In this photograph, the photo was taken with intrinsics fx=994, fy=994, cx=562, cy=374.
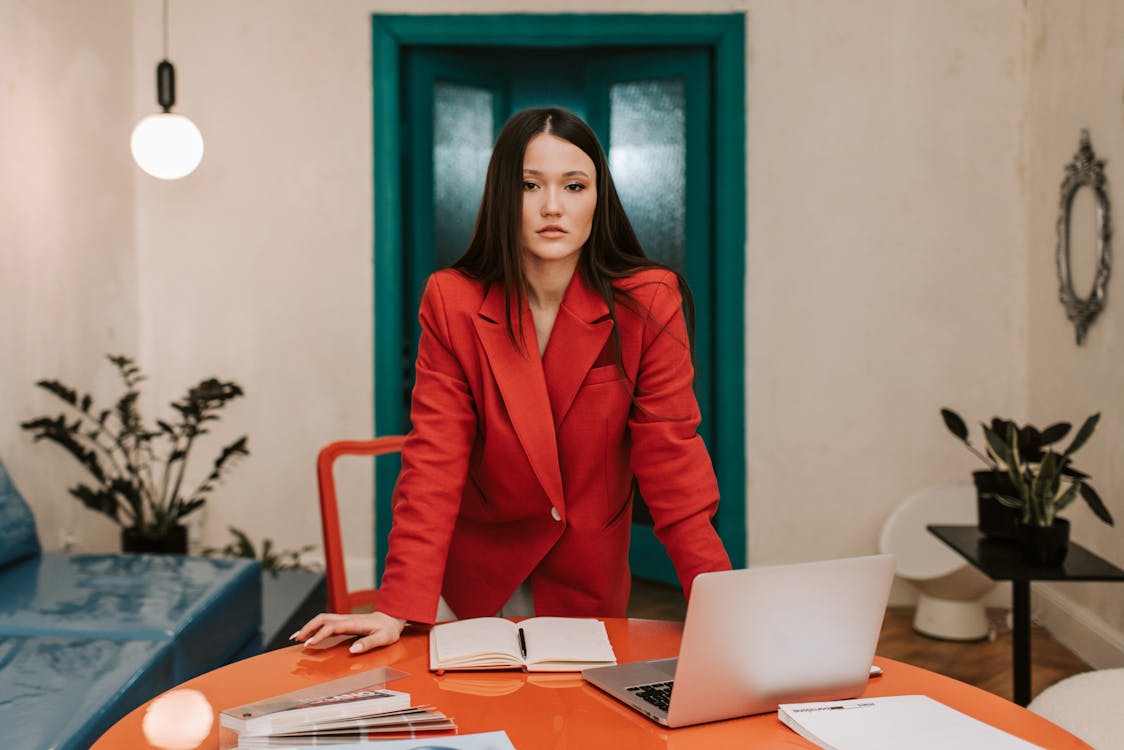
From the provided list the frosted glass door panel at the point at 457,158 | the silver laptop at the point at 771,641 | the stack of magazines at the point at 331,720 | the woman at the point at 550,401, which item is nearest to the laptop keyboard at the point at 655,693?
the silver laptop at the point at 771,641

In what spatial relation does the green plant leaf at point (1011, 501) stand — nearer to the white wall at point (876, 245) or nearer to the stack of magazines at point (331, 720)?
the white wall at point (876, 245)

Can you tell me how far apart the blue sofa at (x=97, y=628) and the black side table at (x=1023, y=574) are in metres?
1.89

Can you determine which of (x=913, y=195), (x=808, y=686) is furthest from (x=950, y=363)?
(x=808, y=686)

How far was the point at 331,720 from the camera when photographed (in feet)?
3.24

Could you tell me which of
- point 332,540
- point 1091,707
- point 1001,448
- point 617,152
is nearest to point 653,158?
point 617,152

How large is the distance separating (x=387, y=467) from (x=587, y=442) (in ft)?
9.03

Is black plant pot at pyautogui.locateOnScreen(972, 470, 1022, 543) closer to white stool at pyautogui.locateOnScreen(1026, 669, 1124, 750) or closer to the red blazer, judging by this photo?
white stool at pyautogui.locateOnScreen(1026, 669, 1124, 750)

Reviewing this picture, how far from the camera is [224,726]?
99cm

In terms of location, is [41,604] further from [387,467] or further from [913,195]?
[913,195]

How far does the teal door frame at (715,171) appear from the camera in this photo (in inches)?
162

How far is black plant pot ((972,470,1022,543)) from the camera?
273 centimetres

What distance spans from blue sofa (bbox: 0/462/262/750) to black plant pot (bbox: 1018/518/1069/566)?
204 cm

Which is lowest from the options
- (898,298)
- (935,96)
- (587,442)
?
(587,442)

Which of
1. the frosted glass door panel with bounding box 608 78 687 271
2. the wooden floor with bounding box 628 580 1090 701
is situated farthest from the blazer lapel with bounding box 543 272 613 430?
the frosted glass door panel with bounding box 608 78 687 271
